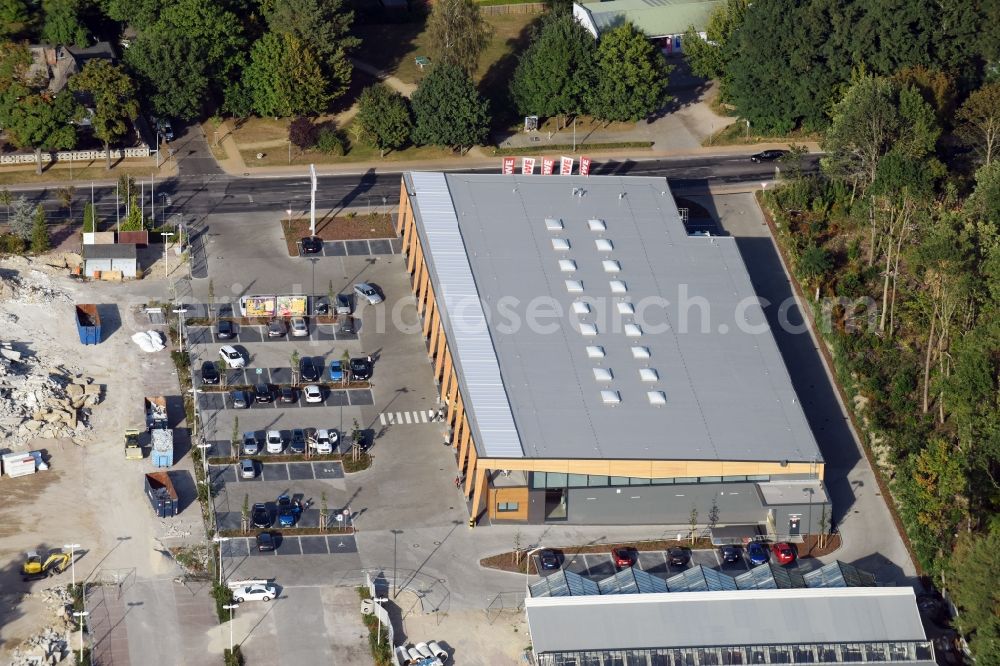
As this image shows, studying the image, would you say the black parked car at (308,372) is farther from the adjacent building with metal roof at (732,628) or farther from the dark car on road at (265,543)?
the adjacent building with metal roof at (732,628)

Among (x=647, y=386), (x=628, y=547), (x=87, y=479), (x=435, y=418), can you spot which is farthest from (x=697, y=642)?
(x=87, y=479)

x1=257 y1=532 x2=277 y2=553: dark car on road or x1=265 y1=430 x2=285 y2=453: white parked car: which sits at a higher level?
x1=265 y1=430 x2=285 y2=453: white parked car

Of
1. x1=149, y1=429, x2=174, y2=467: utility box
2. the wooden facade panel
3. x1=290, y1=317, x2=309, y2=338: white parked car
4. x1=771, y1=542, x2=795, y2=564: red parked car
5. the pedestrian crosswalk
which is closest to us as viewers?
x1=771, y1=542, x2=795, y2=564: red parked car

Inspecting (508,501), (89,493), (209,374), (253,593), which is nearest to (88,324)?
(209,374)

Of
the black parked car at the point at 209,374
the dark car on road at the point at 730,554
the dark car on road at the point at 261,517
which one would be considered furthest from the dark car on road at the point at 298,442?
the dark car on road at the point at 730,554

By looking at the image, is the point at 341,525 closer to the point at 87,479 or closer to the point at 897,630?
the point at 87,479

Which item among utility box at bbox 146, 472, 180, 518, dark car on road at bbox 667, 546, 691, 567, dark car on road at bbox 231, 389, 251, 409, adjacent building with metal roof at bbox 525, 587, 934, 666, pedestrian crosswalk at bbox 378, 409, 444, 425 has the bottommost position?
adjacent building with metal roof at bbox 525, 587, 934, 666

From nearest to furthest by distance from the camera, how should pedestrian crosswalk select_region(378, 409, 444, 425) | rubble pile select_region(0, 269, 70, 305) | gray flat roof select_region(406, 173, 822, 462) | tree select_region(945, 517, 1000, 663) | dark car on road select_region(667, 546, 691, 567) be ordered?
tree select_region(945, 517, 1000, 663) → dark car on road select_region(667, 546, 691, 567) → gray flat roof select_region(406, 173, 822, 462) → pedestrian crosswalk select_region(378, 409, 444, 425) → rubble pile select_region(0, 269, 70, 305)

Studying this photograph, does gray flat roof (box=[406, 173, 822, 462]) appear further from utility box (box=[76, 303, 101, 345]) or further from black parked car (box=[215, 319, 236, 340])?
utility box (box=[76, 303, 101, 345])

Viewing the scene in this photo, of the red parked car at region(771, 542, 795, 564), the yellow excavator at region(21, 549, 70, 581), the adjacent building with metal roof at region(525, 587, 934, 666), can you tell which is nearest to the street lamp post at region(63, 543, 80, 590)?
the yellow excavator at region(21, 549, 70, 581)
